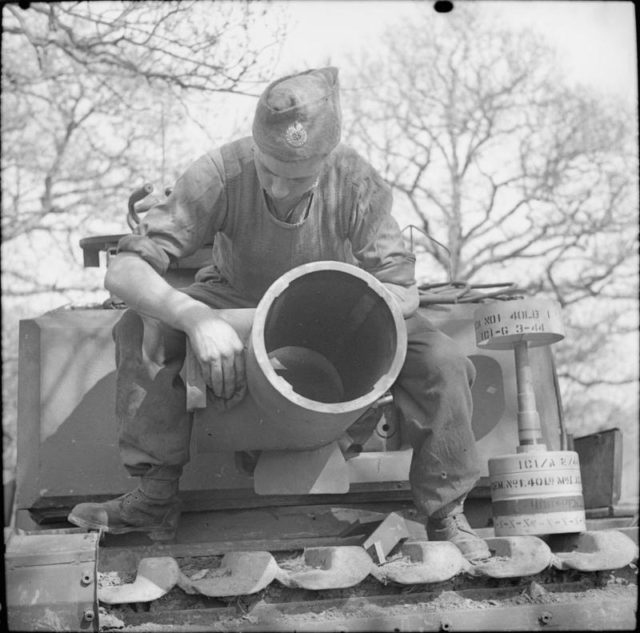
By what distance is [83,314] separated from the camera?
4625mm

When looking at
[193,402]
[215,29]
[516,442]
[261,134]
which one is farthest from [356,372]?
[215,29]

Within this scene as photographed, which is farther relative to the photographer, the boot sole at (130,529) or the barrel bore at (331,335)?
the boot sole at (130,529)

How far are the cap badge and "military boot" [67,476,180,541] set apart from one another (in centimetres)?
121

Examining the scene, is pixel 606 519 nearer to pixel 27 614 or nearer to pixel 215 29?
pixel 27 614

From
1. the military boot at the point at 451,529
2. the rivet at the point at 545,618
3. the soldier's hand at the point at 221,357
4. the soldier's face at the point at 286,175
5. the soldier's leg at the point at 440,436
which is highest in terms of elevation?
the soldier's face at the point at 286,175

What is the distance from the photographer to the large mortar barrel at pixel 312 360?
3242mm

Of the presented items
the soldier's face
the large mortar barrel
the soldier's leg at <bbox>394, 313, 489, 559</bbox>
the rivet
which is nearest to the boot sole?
the large mortar barrel

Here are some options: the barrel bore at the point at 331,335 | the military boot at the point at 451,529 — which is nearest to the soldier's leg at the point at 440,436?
the military boot at the point at 451,529

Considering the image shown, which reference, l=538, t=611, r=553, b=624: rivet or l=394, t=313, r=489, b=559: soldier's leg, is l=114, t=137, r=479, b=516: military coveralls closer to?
l=394, t=313, r=489, b=559: soldier's leg

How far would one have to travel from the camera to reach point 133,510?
12.6 feet

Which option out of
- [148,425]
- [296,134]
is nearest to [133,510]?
[148,425]

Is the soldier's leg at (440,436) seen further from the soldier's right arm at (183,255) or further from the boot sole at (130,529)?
the boot sole at (130,529)

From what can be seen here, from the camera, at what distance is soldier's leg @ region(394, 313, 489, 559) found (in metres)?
3.75

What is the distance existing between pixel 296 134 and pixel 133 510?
1.37 metres
